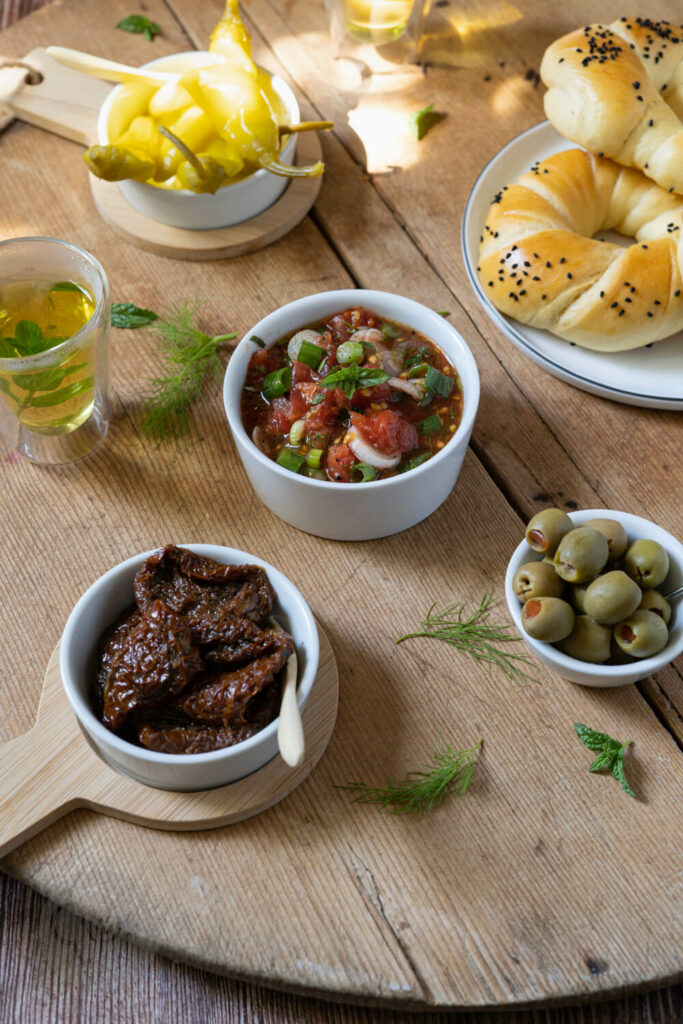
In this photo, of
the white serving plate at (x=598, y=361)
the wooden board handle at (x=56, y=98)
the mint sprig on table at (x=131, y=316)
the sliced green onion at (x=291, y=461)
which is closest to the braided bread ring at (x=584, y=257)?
the white serving plate at (x=598, y=361)

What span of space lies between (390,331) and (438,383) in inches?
7.8

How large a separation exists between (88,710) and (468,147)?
1.79m

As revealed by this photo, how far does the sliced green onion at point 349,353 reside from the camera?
5.76ft

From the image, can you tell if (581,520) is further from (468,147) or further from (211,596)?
(468,147)

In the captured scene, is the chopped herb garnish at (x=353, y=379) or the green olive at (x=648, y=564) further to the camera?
the chopped herb garnish at (x=353, y=379)

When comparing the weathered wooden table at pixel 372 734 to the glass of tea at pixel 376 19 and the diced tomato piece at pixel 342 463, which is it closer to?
the diced tomato piece at pixel 342 463

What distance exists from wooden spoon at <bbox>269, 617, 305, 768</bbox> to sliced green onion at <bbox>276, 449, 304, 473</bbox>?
0.39 meters

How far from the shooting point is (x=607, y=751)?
1.55m

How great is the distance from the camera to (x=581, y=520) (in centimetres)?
166

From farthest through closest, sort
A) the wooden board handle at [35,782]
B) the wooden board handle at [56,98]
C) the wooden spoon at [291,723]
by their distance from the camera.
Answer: the wooden board handle at [56,98]
the wooden board handle at [35,782]
the wooden spoon at [291,723]

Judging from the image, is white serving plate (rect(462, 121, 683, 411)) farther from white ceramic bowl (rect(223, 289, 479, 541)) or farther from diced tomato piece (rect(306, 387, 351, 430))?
diced tomato piece (rect(306, 387, 351, 430))

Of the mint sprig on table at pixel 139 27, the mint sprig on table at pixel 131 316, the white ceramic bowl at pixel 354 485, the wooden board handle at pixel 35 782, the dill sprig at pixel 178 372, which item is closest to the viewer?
the wooden board handle at pixel 35 782

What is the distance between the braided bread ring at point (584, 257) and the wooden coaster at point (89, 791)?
1.06m

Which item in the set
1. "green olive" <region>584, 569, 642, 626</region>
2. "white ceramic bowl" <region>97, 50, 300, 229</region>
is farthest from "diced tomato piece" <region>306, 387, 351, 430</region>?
"white ceramic bowl" <region>97, 50, 300, 229</region>
